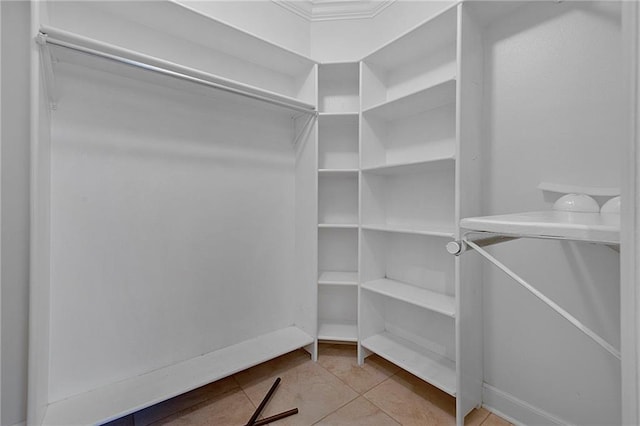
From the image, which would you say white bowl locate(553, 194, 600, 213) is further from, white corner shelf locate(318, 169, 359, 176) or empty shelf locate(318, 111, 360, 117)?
empty shelf locate(318, 111, 360, 117)

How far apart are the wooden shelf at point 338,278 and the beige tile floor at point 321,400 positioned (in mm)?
570

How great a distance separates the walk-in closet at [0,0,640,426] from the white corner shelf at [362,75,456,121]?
20 millimetres

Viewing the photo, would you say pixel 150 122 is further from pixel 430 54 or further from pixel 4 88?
pixel 430 54

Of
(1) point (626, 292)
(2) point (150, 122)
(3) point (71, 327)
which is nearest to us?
(1) point (626, 292)

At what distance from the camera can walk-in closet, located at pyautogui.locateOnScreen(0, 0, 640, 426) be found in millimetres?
1156

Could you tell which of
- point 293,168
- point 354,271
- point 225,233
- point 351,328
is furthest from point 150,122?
point 351,328

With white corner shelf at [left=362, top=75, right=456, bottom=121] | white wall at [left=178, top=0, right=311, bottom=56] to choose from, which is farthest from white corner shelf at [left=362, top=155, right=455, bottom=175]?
white wall at [left=178, top=0, right=311, bottom=56]

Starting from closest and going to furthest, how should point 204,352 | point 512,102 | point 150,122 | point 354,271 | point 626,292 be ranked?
point 626,292, point 512,102, point 150,122, point 204,352, point 354,271

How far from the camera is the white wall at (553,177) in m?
1.14

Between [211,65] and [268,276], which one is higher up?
[211,65]

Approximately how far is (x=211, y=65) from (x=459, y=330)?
82.9 inches

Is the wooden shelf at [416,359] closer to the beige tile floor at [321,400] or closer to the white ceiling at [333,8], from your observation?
the beige tile floor at [321,400]

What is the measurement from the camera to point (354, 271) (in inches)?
86.4

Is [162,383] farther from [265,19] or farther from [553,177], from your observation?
[265,19]
